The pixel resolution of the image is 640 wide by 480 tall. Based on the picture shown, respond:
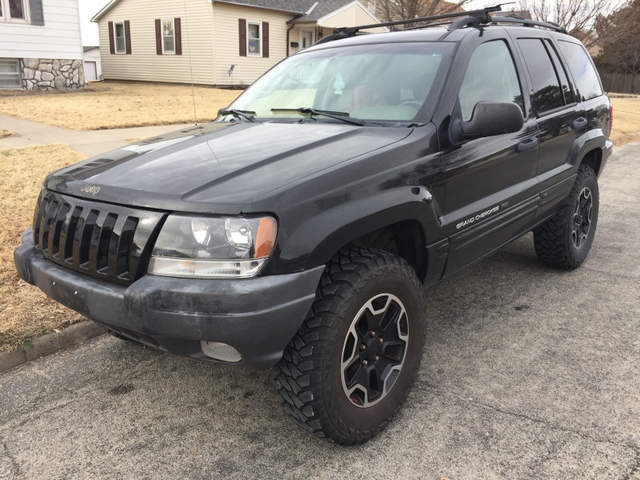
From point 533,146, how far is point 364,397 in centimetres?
214

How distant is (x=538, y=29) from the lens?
4273 millimetres

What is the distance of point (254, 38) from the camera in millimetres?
24609

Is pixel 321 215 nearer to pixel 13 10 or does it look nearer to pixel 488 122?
pixel 488 122

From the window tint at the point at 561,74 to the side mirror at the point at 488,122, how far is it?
161 centimetres

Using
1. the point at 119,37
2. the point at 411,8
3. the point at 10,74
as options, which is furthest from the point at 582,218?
the point at 119,37

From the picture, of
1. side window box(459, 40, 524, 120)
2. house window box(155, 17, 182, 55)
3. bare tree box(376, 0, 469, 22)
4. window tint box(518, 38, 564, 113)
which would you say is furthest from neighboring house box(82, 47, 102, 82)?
side window box(459, 40, 524, 120)

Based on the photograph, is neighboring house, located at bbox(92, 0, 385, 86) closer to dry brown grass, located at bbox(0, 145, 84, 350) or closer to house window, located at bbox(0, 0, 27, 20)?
house window, located at bbox(0, 0, 27, 20)

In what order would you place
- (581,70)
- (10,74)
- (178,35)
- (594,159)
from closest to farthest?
(581,70), (594,159), (10,74), (178,35)

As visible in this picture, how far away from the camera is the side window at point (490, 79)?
10.6ft

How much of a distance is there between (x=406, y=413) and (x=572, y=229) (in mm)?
2577

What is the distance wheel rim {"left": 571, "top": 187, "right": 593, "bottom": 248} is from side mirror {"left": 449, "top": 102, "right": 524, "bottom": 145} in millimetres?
2026

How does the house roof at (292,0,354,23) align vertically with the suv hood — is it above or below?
above

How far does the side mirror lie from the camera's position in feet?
9.39

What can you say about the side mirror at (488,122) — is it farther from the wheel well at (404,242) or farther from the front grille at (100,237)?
the front grille at (100,237)
